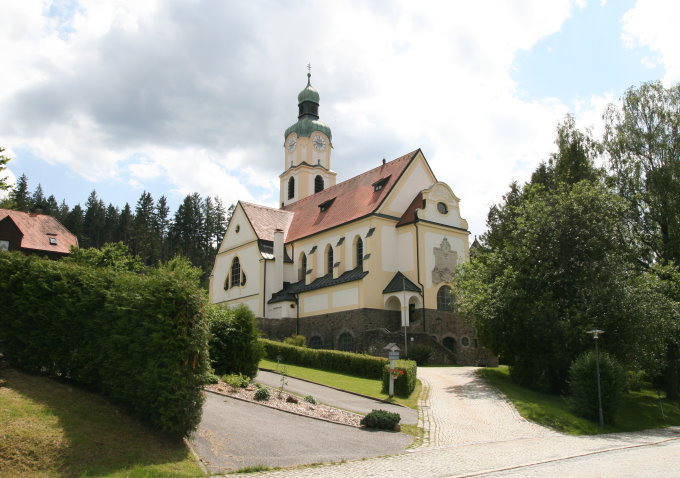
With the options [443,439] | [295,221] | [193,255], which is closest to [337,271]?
[295,221]

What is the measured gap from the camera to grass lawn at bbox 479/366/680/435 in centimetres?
2062

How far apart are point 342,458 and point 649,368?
2009 cm

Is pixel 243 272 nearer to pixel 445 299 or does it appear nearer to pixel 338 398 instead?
pixel 445 299

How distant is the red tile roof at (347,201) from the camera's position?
43219 mm

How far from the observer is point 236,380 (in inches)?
775

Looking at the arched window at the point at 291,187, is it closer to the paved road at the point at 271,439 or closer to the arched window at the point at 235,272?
the arched window at the point at 235,272

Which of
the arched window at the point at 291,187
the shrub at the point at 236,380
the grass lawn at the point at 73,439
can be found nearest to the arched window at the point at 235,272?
the arched window at the point at 291,187

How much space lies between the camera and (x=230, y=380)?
19.7m

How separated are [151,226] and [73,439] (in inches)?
3215

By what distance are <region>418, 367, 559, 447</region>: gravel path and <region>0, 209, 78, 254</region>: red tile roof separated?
32451mm

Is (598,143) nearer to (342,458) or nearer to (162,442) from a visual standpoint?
(342,458)

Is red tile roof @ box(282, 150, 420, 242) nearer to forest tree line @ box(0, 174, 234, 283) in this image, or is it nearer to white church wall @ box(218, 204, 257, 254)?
white church wall @ box(218, 204, 257, 254)

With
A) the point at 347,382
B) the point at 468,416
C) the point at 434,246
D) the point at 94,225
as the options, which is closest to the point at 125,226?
the point at 94,225

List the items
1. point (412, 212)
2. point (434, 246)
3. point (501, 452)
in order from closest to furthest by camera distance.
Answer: point (501, 452)
point (434, 246)
point (412, 212)
